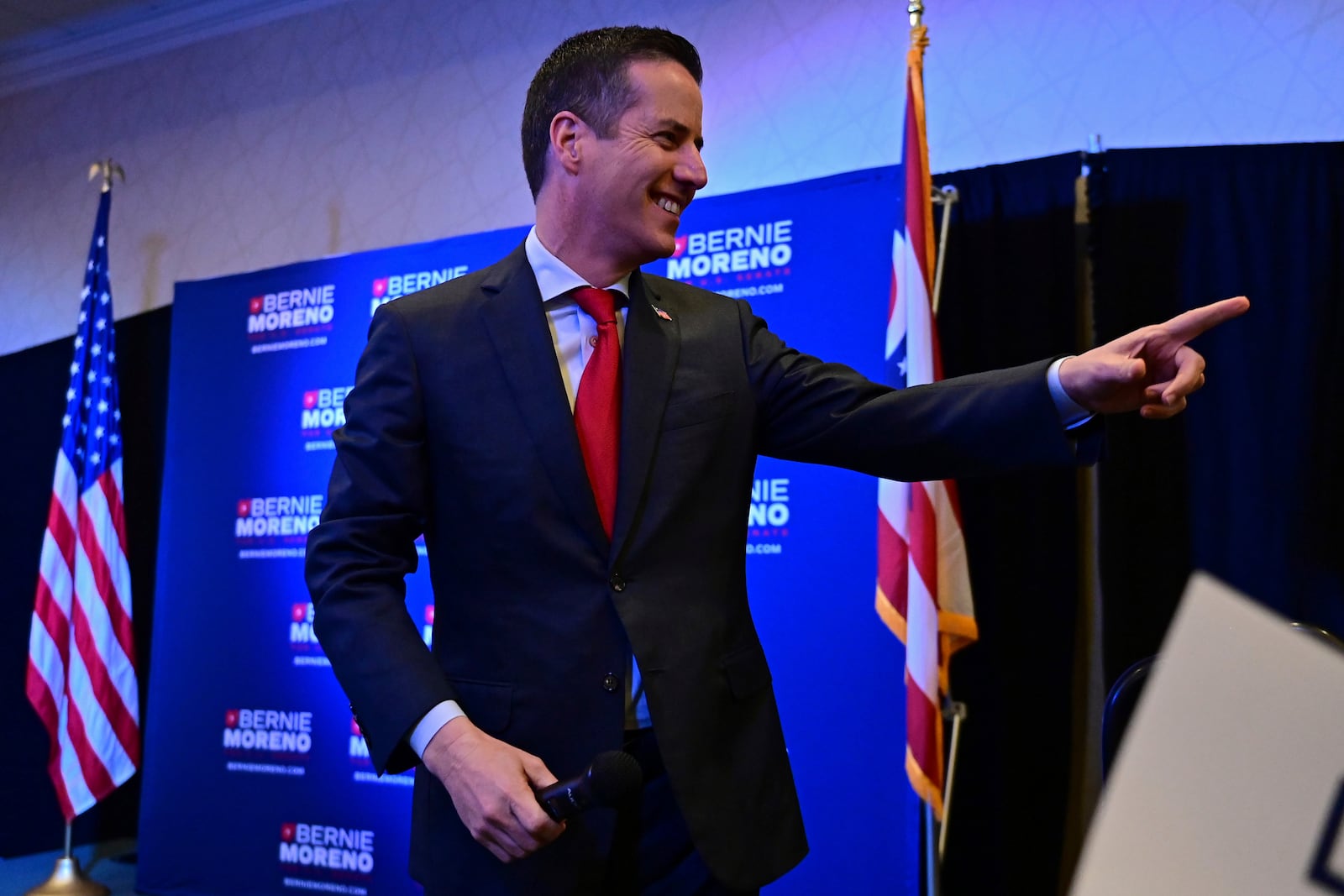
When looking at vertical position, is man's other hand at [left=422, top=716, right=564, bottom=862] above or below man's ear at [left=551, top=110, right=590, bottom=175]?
below

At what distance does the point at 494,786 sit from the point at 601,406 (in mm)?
533

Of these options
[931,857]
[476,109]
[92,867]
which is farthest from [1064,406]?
[92,867]

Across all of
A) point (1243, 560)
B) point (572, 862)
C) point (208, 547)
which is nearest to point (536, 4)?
point (208, 547)

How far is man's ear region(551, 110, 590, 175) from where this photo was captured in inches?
67.8

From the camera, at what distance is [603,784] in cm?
112

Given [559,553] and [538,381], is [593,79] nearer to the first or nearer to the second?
[538,381]

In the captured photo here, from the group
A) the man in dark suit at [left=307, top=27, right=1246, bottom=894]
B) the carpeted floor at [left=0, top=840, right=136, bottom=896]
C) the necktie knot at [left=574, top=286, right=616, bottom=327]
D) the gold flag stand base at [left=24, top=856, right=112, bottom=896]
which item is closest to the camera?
the man in dark suit at [left=307, top=27, right=1246, bottom=894]

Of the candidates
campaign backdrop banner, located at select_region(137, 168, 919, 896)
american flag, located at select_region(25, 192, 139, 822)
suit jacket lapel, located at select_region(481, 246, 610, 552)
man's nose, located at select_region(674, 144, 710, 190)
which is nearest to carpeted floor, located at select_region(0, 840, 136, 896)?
campaign backdrop banner, located at select_region(137, 168, 919, 896)

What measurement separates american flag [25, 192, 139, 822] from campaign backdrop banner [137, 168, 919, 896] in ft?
0.46

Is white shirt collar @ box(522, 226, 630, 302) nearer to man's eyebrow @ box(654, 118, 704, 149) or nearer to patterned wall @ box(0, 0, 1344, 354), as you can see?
man's eyebrow @ box(654, 118, 704, 149)

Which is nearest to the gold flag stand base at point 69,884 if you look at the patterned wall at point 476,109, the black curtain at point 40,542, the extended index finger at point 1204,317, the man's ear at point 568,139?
the black curtain at point 40,542

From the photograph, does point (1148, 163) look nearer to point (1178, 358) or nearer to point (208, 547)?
point (1178, 358)

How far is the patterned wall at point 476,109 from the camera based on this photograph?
145 inches

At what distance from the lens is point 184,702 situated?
4.65 m
